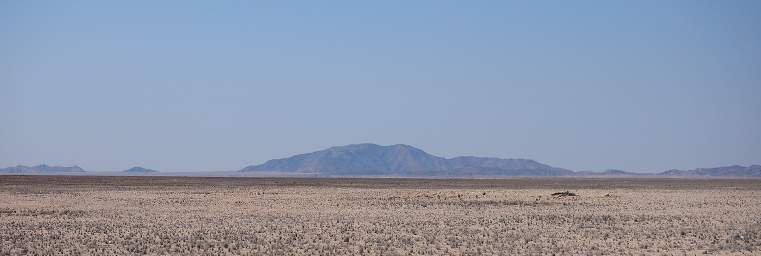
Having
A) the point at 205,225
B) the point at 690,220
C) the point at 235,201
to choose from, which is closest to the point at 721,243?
the point at 690,220

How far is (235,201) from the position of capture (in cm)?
4406

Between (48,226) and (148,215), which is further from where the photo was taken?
(148,215)

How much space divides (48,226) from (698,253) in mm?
19523

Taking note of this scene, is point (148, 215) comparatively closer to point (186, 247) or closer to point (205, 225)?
point (205, 225)

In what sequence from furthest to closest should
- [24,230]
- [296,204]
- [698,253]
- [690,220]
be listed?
[296,204] < [690,220] < [24,230] < [698,253]

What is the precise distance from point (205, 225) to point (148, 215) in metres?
5.59

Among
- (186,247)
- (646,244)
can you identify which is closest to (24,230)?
(186,247)

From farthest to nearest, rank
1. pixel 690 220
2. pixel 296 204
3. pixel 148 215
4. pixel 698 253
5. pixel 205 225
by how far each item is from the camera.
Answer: pixel 296 204
pixel 148 215
pixel 690 220
pixel 205 225
pixel 698 253

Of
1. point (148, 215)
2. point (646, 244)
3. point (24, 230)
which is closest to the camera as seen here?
point (646, 244)

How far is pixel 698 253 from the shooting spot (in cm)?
2114

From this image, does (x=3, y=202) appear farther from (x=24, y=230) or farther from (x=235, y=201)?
(x=24, y=230)

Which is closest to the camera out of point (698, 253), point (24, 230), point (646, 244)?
point (698, 253)

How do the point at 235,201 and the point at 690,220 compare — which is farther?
the point at 235,201

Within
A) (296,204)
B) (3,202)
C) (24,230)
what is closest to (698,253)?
(24,230)
